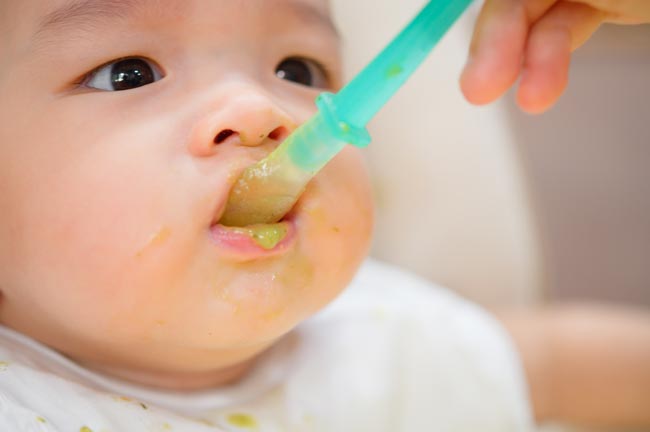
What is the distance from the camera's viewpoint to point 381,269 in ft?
3.14

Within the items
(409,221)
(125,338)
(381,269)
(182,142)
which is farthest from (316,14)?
(409,221)

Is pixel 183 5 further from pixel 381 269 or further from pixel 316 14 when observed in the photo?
pixel 381 269

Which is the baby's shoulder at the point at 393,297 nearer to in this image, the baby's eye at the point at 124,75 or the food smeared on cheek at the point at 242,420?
the food smeared on cheek at the point at 242,420

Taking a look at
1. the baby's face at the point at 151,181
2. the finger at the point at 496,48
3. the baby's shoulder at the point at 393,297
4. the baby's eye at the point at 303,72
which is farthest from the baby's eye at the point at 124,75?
the baby's shoulder at the point at 393,297

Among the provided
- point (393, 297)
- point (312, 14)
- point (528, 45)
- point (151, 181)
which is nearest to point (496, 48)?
point (528, 45)

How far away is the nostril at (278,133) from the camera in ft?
1.73

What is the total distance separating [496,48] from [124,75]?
25 cm

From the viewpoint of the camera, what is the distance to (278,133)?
1.74 feet

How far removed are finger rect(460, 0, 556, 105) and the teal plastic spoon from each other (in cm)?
10

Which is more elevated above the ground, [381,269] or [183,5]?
[183,5]

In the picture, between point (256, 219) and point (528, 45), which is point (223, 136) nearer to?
point (256, 219)

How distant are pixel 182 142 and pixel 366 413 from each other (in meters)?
0.34

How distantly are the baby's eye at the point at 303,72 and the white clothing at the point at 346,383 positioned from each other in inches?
9.6

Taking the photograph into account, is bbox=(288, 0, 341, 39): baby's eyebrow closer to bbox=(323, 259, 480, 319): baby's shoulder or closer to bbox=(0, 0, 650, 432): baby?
bbox=(0, 0, 650, 432): baby
